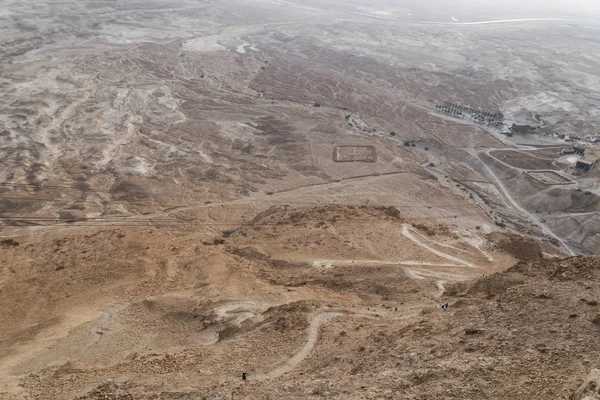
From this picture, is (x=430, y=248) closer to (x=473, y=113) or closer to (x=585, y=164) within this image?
(x=585, y=164)

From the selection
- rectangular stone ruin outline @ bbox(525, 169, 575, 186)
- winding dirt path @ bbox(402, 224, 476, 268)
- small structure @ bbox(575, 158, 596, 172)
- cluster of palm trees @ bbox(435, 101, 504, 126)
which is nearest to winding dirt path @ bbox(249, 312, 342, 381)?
winding dirt path @ bbox(402, 224, 476, 268)

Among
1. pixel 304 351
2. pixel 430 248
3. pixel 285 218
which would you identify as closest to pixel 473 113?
pixel 430 248

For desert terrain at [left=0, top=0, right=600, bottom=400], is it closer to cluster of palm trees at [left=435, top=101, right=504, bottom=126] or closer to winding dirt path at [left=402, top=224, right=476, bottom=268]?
winding dirt path at [left=402, top=224, right=476, bottom=268]

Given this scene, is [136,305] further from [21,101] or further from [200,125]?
[21,101]

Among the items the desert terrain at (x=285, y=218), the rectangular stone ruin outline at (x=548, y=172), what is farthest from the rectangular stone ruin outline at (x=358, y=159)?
the rectangular stone ruin outline at (x=548, y=172)

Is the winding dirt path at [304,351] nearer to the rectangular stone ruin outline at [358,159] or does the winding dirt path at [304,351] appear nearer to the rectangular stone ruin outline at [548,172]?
the rectangular stone ruin outline at [358,159]
